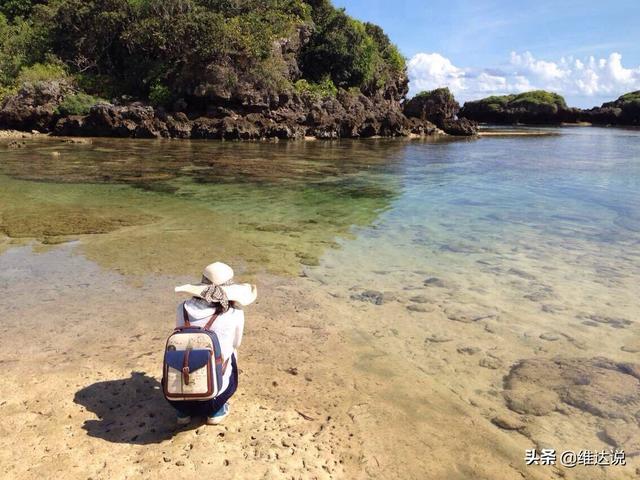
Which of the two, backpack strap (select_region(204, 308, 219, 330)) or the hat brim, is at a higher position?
the hat brim

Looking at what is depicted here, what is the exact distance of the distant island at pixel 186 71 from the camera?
36000mm

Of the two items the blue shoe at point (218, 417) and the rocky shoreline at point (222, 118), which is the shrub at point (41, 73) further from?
the blue shoe at point (218, 417)

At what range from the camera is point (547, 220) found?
1326 centimetres

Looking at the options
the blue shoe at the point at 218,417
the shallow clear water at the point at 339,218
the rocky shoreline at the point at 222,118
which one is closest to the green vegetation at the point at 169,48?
the rocky shoreline at the point at 222,118

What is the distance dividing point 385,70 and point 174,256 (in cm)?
5027

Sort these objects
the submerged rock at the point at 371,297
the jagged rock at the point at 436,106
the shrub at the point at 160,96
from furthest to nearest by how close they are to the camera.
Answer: the jagged rock at the point at 436,106, the shrub at the point at 160,96, the submerged rock at the point at 371,297

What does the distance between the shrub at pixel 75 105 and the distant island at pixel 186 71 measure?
72mm

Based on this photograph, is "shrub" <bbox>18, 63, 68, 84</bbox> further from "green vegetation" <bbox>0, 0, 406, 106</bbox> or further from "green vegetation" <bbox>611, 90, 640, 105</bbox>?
"green vegetation" <bbox>611, 90, 640, 105</bbox>

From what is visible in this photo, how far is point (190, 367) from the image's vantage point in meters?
3.81

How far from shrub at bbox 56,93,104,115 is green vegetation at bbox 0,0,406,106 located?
0.14 meters

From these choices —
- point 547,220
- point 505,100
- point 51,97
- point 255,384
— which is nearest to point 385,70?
point 51,97

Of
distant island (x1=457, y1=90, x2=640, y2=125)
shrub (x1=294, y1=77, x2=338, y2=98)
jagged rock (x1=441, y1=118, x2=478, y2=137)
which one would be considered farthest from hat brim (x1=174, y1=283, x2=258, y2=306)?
distant island (x1=457, y1=90, x2=640, y2=125)

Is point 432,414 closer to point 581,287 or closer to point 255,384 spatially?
point 255,384

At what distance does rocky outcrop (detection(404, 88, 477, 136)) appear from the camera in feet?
176
